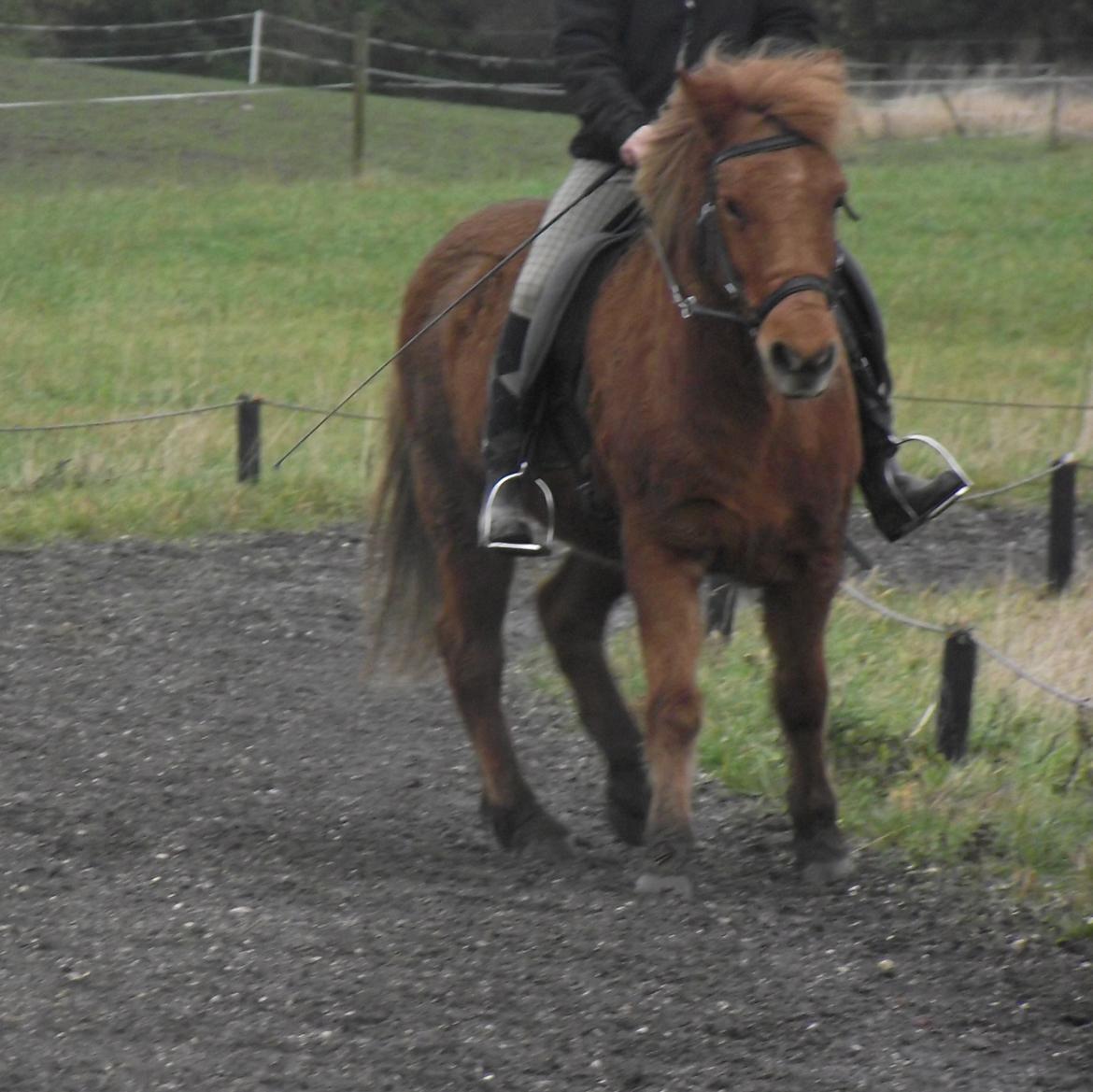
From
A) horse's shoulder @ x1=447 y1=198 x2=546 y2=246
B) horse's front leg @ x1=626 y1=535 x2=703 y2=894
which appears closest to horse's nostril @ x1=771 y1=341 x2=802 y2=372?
horse's front leg @ x1=626 y1=535 x2=703 y2=894

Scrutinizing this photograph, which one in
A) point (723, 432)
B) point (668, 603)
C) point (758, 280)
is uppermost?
point (758, 280)

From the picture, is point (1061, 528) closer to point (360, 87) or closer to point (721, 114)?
point (721, 114)

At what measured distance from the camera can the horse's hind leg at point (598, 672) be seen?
6457 mm

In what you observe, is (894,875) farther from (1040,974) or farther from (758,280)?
(758,280)

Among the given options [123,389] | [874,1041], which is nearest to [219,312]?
[123,389]

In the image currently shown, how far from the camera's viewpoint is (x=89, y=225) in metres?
22.9

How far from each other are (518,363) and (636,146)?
82 cm

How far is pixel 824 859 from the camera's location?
579cm

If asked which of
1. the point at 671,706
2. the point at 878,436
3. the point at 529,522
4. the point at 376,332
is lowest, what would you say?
the point at 376,332

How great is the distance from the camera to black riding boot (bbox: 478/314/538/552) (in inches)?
237

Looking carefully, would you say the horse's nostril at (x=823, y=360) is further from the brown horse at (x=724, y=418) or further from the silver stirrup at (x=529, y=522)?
the silver stirrup at (x=529, y=522)

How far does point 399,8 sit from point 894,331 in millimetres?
26721

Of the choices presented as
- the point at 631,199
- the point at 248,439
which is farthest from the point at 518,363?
the point at 248,439

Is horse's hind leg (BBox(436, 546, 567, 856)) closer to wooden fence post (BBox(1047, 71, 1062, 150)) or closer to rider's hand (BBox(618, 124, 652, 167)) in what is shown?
rider's hand (BBox(618, 124, 652, 167))
